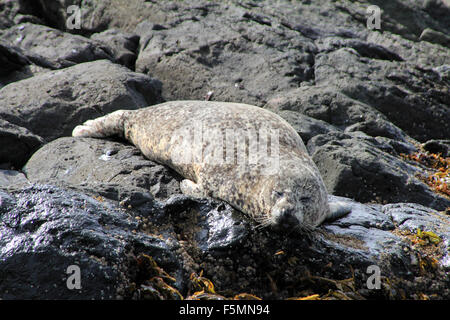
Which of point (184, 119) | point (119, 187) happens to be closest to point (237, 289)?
point (119, 187)

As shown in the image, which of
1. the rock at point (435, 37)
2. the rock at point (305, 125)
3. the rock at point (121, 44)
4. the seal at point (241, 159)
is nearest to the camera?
the seal at point (241, 159)

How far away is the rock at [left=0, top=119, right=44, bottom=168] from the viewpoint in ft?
21.9

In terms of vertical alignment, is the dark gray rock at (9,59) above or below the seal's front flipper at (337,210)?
below

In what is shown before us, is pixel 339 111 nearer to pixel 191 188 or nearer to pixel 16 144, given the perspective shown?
pixel 191 188

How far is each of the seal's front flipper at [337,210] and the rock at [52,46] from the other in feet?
22.5

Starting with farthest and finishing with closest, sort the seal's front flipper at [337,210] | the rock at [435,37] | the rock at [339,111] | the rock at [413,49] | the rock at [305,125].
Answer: the rock at [435,37] → the rock at [413,49] → the rock at [339,111] → the rock at [305,125] → the seal's front flipper at [337,210]

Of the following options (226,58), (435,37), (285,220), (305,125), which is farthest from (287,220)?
(435,37)

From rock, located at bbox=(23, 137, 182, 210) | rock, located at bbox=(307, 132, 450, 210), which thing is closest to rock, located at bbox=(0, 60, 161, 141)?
rock, located at bbox=(23, 137, 182, 210)

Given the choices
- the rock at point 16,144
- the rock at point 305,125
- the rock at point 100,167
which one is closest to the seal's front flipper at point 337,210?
the rock at point 100,167

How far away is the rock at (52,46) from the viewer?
9.85 m

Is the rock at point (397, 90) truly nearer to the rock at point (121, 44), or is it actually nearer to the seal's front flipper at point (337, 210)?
the rock at point (121, 44)

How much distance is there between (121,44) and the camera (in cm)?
1079

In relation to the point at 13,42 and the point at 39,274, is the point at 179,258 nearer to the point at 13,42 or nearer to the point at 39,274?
the point at 39,274

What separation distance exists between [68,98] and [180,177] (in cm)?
336
